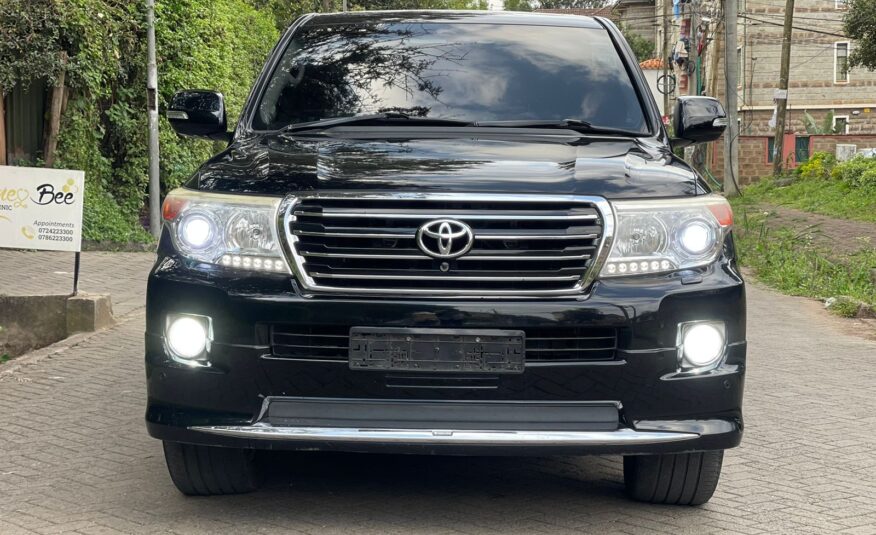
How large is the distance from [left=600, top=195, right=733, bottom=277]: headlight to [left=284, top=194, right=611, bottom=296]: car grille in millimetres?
99

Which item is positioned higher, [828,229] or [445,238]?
[445,238]

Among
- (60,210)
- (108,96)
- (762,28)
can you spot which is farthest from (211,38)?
(762,28)

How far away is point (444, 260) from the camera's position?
13.7 feet

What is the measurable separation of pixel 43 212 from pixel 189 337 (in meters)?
5.86

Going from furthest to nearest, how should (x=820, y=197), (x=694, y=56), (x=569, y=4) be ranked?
(x=569, y=4), (x=694, y=56), (x=820, y=197)

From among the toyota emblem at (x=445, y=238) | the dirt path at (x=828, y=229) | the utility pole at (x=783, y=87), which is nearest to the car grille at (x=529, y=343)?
the toyota emblem at (x=445, y=238)

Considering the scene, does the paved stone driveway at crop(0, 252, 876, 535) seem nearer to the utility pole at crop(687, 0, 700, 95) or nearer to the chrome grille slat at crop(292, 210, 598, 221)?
the chrome grille slat at crop(292, 210, 598, 221)

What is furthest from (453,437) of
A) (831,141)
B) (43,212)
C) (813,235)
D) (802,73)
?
(802,73)

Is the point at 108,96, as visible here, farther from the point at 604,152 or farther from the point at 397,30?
the point at 604,152

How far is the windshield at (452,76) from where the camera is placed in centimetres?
536

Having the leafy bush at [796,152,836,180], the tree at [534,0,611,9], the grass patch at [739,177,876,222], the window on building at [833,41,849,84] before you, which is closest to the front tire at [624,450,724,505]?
the grass patch at [739,177,876,222]

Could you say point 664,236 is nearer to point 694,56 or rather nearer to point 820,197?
point 820,197

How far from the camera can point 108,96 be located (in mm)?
17938

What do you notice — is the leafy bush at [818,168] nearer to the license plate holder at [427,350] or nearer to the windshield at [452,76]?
the windshield at [452,76]
